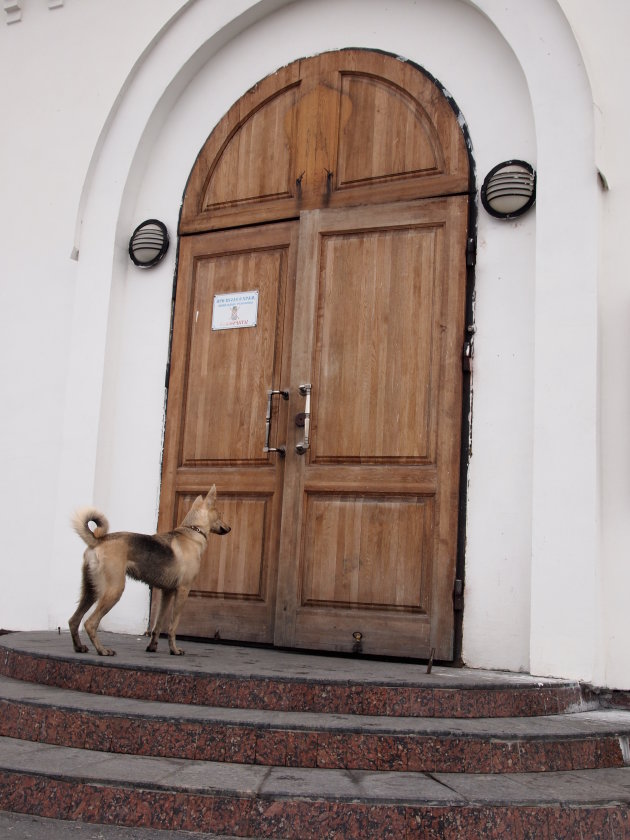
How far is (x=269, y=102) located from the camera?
21.5 ft

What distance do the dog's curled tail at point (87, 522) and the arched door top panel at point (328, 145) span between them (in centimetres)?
253

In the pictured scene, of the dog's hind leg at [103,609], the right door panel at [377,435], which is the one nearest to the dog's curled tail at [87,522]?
the dog's hind leg at [103,609]

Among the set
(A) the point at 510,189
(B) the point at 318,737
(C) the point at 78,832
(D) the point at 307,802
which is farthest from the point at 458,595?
(C) the point at 78,832

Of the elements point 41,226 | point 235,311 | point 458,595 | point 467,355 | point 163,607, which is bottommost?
point 163,607

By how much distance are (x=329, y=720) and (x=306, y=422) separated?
231 centimetres

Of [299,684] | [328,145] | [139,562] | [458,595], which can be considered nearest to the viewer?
[299,684]

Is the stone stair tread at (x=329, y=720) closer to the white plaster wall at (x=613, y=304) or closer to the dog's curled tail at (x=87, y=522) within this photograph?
the white plaster wall at (x=613, y=304)

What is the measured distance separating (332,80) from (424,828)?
4.81m

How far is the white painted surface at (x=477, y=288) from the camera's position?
509cm

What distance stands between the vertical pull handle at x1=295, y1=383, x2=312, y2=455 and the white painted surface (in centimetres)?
105

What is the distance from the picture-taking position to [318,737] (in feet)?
12.4

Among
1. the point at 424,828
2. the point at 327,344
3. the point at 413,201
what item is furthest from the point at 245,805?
the point at 413,201

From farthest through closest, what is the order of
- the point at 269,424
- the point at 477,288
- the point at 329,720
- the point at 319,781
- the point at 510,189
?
1. the point at 269,424
2. the point at 477,288
3. the point at 510,189
4. the point at 329,720
5. the point at 319,781

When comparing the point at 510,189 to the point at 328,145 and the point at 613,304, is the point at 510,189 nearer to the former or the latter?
the point at 613,304
